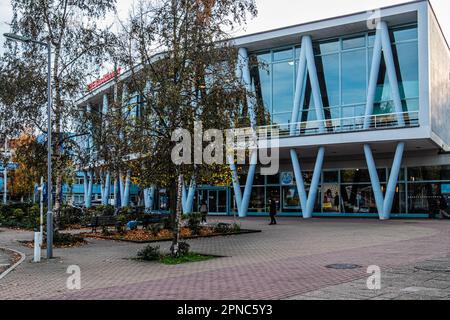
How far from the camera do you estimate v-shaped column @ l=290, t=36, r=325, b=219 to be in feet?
119

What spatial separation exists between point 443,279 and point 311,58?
28.6 meters

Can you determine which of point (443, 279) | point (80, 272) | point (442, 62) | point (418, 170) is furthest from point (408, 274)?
point (442, 62)

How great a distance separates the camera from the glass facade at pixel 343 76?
34312 millimetres

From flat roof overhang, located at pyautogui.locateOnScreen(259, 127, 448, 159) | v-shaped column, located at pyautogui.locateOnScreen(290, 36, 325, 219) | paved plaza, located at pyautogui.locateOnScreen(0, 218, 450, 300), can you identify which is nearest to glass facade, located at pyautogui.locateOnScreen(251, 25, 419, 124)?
v-shaped column, located at pyautogui.locateOnScreen(290, 36, 325, 219)

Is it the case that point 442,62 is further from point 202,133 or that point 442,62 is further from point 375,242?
point 202,133

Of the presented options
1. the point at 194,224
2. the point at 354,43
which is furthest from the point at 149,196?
the point at 354,43

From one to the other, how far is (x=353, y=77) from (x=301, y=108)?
14.2ft

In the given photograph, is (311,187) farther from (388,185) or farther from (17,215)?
(17,215)

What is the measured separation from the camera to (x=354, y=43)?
120 feet

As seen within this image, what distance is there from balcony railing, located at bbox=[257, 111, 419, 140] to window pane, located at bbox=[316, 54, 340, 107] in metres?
1.73

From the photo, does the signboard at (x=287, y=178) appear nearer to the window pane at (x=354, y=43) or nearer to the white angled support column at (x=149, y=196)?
the white angled support column at (x=149, y=196)

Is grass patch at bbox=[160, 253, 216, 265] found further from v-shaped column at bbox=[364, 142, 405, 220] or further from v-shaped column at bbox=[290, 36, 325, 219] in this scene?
v-shaped column at bbox=[290, 36, 325, 219]
